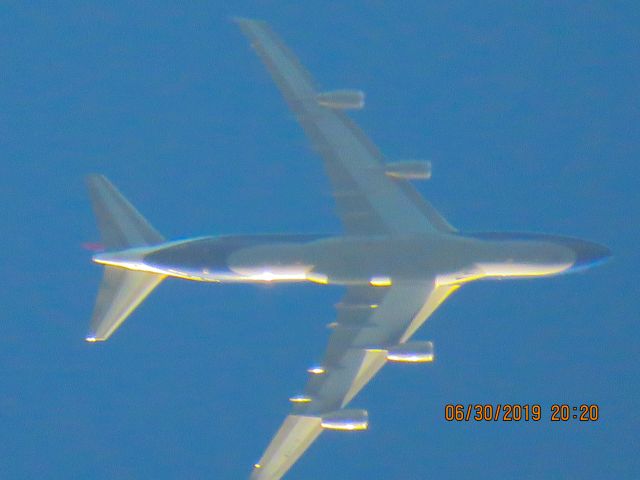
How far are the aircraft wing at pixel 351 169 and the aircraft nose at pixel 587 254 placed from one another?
356 centimetres

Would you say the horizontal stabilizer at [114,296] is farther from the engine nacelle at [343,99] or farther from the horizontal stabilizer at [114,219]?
the engine nacelle at [343,99]

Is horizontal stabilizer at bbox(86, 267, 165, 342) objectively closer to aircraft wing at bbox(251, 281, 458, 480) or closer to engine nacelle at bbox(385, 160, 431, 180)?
aircraft wing at bbox(251, 281, 458, 480)

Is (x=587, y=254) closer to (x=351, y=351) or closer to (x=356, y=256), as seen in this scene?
(x=356, y=256)

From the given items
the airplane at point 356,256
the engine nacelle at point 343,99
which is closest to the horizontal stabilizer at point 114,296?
the airplane at point 356,256

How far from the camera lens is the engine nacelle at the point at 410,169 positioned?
1017 inches

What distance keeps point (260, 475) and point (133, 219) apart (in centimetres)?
865

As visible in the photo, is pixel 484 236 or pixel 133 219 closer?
pixel 484 236

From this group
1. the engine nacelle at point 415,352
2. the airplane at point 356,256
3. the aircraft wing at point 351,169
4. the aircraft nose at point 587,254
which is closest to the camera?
the engine nacelle at point 415,352

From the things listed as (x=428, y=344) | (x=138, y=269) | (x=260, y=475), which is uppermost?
(x=138, y=269)

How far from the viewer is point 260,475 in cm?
2775

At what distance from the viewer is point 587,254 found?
26016 mm

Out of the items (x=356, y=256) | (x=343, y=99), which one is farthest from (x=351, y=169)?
(x=356, y=256)

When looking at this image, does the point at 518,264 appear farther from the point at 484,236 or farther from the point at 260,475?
the point at 260,475

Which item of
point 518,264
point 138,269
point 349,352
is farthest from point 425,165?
point 138,269
